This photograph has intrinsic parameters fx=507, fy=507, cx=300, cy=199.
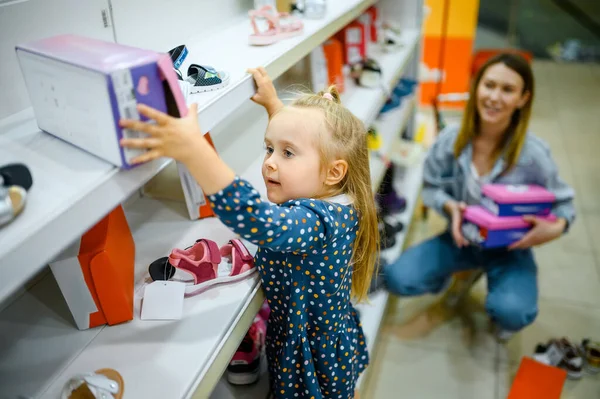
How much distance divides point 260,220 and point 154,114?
9.2 inches

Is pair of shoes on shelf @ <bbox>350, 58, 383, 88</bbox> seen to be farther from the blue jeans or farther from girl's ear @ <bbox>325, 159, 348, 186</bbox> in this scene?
girl's ear @ <bbox>325, 159, 348, 186</bbox>

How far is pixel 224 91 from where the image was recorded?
984mm

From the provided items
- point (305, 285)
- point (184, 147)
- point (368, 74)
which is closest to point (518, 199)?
point (368, 74)

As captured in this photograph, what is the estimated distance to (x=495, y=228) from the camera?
1854 millimetres

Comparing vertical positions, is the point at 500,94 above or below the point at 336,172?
below

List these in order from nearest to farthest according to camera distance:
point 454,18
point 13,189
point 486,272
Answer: point 13,189, point 486,272, point 454,18

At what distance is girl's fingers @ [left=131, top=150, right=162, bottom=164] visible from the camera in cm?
72

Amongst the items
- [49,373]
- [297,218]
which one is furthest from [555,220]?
[49,373]

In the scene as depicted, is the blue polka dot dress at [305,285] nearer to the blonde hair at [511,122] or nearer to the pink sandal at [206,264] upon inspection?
the pink sandal at [206,264]

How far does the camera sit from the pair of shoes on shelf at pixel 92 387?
0.85 metres

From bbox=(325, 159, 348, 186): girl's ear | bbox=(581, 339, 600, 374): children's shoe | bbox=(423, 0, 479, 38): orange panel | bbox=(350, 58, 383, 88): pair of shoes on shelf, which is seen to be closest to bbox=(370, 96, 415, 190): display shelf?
bbox=(350, 58, 383, 88): pair of shoes on shelf

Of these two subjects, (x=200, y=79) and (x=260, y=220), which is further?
(x=200, y=79)

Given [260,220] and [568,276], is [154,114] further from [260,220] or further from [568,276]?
[568,276]

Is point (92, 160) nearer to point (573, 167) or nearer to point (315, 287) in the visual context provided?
point (315, 287)
